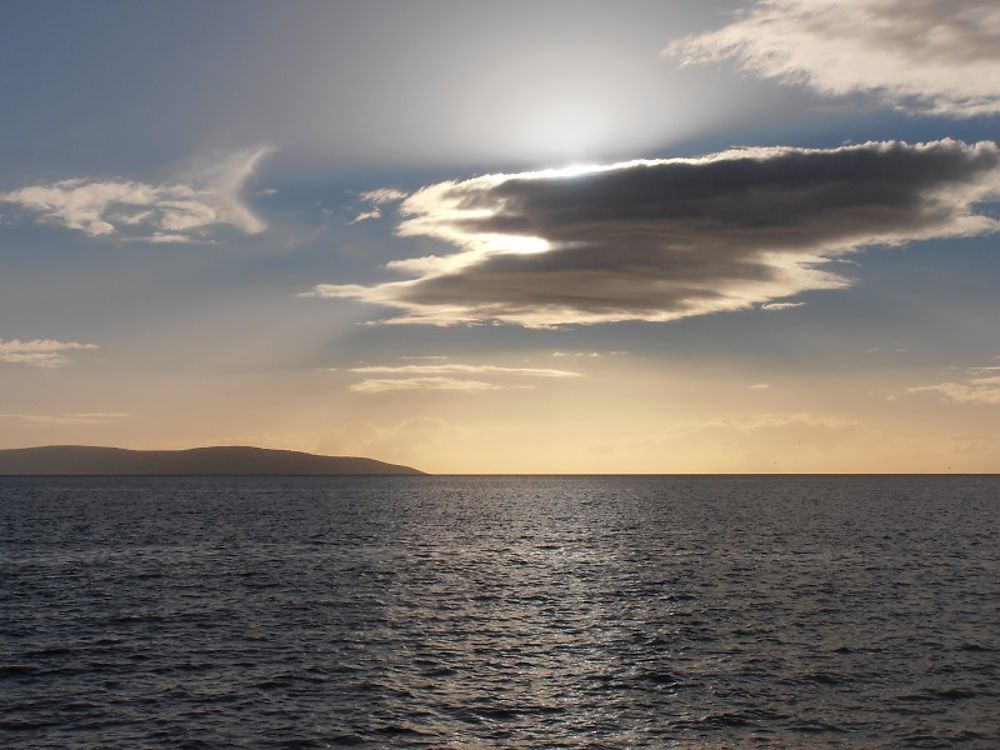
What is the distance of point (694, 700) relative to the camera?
39000mm

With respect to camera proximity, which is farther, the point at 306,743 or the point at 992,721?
the point at 992,721

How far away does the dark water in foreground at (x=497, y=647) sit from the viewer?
35219 millimetres

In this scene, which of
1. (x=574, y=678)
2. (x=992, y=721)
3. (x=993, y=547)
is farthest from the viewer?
(x=993, y=547)

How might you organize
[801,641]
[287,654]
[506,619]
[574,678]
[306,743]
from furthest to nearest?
[506,619] < [801,641] < [287,654] < [574,678] < [306,743]

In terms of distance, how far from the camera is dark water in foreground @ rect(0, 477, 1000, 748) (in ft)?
116

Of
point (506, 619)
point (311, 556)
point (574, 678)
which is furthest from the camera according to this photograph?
point (311, 556)

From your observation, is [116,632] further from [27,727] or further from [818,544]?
[818,544]

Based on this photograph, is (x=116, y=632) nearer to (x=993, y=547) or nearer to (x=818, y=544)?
(x=818, y=544)

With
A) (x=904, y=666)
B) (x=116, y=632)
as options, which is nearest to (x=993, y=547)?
(x=904, y=666)

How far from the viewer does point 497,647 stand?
1943 inches

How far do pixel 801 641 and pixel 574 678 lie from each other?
15.7 meters

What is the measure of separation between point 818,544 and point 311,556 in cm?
6135

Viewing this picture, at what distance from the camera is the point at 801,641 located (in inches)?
1986

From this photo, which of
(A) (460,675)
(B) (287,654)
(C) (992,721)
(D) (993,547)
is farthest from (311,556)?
(D) (993,547)
